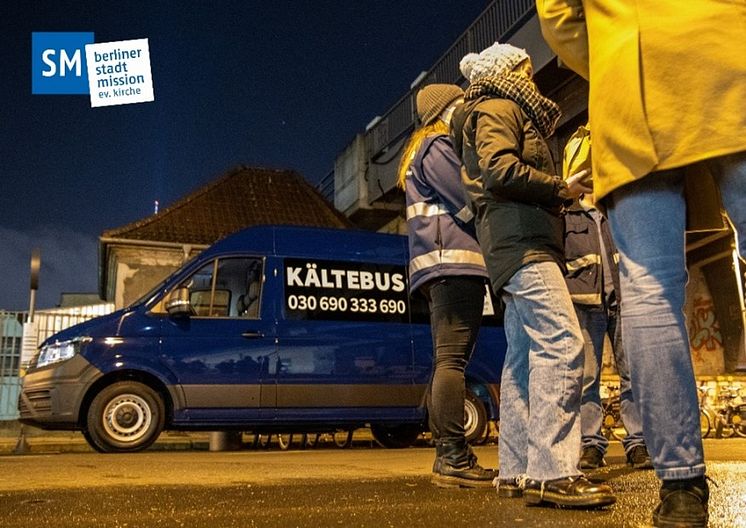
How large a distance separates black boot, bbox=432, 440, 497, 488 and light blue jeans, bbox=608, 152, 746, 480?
141 cm

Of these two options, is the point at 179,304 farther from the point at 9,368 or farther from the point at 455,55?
the point at 455,55

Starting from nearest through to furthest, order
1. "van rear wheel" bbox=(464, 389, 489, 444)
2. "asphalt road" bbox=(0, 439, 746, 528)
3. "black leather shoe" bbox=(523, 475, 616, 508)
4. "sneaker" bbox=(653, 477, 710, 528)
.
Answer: "sneaker" bbox=(653, 477, 710, 528) → "asphalt road" bbox=(0, 439, 746, 528) → "black leather shoe" bbox=(523, 475, 616, 508) → "van rear wheel" bbox=(464, 389, 489, 444)

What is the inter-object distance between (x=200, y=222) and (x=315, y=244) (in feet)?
33.6

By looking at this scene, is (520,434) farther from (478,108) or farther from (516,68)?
(516,68)

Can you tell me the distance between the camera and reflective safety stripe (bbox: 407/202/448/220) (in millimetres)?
3836

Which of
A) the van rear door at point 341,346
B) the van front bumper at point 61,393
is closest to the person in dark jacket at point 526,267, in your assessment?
the van rear door at point 341,346

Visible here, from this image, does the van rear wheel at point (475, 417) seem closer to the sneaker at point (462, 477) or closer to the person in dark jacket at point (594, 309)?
the person in dark jacket at point (594, 309)

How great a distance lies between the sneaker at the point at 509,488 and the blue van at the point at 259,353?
4375mm

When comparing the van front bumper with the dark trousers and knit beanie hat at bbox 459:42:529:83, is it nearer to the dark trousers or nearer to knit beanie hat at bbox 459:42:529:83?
the dark trousers

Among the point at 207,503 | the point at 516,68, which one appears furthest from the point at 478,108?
the point at 207,503

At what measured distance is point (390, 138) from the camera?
56.6 feet

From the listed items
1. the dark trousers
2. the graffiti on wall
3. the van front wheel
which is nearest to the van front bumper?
the van front wheel

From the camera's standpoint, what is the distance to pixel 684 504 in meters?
1.92

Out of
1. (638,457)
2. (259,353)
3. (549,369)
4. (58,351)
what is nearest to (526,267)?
(549,369)
